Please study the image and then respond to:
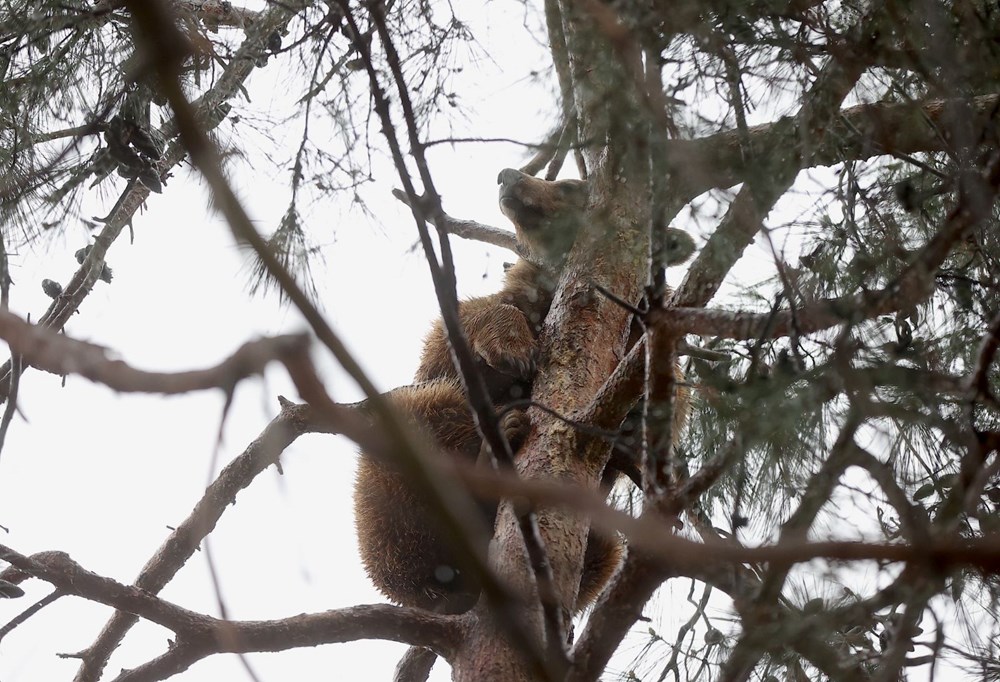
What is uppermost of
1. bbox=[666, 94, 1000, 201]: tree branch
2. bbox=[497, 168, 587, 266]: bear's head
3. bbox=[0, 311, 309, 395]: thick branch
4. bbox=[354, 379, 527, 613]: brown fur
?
bbox=[497, 168, 587, 266]: bear's head

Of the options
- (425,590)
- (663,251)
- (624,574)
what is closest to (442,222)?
(663,251)

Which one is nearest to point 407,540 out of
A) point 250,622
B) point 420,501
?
point 420,501

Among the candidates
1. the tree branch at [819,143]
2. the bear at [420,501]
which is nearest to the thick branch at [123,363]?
the tree branch at [819,143]

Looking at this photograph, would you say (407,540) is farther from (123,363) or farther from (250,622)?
(123,363)

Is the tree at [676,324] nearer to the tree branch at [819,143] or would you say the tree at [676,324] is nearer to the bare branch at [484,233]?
the tree branch at [819,143]

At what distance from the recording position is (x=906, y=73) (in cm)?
192

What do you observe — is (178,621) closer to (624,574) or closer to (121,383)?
(624,574)

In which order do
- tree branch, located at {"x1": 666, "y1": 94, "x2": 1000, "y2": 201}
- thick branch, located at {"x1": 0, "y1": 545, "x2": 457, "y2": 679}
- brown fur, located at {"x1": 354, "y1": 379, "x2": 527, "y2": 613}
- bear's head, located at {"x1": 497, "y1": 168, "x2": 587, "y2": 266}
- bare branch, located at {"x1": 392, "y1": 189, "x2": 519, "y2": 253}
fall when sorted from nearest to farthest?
1. tree branch, located at {"x1": 666, "y1": 94, "x2": 1000, "y2": 201}
2. thick branch, located at {"x1": 0, "y1": 545, "x2": 457, "y2": 679}
3. brown fur, located at {"x1": 354, "y1": 379, "x2": 527, "y2": 613}
4. bear's head, located at {"x1": 497, "y1": 168, "x2": 587, "y2": 266}
5. bare branch, located at {"x1": 392, "y1": 189, "x2": 519, "y2": 253}

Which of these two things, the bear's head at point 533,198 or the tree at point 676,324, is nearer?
the tree at point 676,324

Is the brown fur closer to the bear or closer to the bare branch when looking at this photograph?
the bear

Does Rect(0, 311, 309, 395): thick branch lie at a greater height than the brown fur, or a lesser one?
lesser

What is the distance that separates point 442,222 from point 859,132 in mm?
1038

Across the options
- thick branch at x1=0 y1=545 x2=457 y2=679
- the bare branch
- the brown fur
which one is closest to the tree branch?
Result: the brown fur

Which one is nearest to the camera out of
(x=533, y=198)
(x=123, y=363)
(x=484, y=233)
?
(x=123, y=363)
